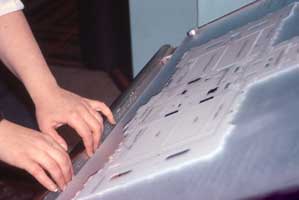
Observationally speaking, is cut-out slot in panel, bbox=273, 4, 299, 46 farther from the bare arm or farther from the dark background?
the dark background

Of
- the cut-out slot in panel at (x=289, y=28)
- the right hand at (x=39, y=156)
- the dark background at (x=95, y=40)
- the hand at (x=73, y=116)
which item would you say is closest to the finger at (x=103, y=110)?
the hand at (x=73, y=116)

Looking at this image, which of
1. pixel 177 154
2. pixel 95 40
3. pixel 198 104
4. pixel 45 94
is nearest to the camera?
pixel 177 154

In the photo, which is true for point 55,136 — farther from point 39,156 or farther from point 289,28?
point 289,28

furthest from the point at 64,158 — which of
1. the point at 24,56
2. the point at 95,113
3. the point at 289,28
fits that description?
the point at 289,28

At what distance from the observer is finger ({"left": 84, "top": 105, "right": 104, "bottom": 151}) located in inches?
28.6

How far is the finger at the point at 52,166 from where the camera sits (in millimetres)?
653

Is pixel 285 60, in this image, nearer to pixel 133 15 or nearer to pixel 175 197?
pixel 175 197

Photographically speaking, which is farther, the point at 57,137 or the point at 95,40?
the point at 95,40

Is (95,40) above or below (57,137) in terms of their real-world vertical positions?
below

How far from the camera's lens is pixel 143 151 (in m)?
0.63

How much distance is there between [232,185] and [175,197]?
0.19ft

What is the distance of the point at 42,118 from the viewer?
29.9 inches

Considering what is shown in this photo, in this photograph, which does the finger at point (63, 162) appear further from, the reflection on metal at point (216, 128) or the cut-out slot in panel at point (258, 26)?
the cut-out slot in panel at point (258, 26)

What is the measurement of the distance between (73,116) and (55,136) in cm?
4
